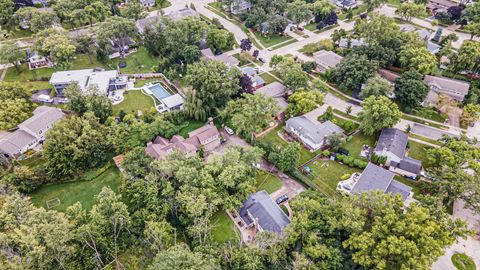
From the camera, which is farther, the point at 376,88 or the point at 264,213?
the point at 376,88

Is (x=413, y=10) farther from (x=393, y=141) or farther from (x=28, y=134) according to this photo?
(x=28, y=134)

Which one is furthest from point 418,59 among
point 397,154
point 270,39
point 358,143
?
point 270,39

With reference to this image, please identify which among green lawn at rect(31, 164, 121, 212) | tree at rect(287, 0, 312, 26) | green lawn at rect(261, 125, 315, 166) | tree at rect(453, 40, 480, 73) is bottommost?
green lawn at rect(31, 164, 121, 212)

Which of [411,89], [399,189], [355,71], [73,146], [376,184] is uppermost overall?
[411,89]

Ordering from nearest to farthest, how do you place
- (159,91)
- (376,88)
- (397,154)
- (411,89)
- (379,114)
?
(397,154), (379,114), (376,88), (411,89), (159,91)

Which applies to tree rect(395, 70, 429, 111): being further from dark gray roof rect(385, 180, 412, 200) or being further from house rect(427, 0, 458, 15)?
house rect(427, 0, 458, 15)

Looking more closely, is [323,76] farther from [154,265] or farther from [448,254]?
[154,265]

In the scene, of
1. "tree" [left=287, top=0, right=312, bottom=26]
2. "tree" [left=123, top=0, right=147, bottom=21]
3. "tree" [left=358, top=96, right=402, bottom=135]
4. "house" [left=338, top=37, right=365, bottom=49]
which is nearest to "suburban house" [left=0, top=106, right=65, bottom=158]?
"tree" [left=123, top=0, right=147, bottom=21]
